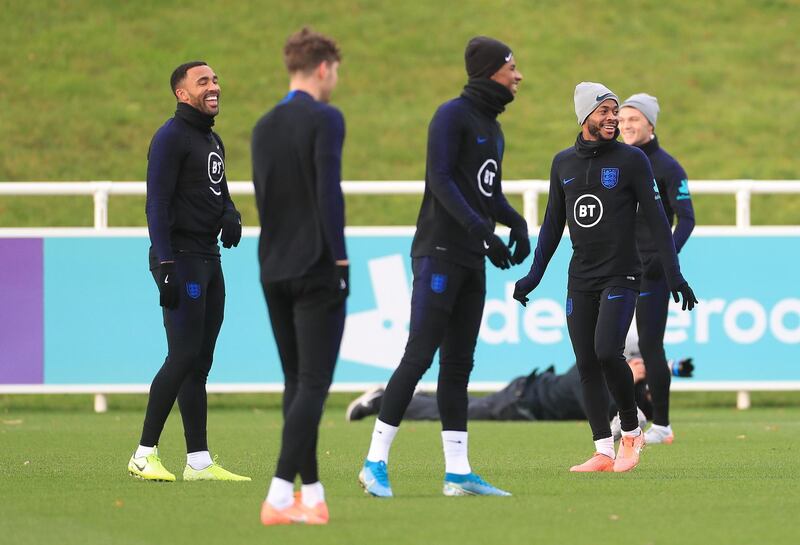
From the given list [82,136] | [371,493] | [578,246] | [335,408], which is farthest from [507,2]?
Result: [371,493]

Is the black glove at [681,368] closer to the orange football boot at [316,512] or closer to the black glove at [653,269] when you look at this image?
the black glove at [653,269]

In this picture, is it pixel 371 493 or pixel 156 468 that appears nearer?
pixel 371 493

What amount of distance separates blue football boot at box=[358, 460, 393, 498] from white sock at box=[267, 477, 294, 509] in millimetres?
1088

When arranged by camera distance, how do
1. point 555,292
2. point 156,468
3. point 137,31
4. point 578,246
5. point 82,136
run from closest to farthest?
1. point 156,468
2. point 578,246
3. point 555,292
4. point 82,136
5. point 137,31

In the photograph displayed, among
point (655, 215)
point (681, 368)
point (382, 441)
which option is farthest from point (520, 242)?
point (681, 368)

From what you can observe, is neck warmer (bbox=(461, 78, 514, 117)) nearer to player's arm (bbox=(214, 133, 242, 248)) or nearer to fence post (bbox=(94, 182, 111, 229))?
player's arm (bbox=(214, 133, 242, 248))

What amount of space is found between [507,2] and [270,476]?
817 inches

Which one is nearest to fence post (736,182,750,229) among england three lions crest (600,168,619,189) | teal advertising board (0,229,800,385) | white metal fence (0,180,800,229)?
white metal fence (0,180,800,229)

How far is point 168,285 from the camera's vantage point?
7984 mm

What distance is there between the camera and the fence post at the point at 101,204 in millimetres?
14180

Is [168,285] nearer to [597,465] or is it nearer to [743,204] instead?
[597,465]

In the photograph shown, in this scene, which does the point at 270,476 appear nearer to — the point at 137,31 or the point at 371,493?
the point at 371,493

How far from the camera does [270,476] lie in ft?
28.0

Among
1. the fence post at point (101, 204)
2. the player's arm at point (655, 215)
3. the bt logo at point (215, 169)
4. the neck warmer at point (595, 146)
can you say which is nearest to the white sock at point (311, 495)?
the bt logo at point (215, 169)
